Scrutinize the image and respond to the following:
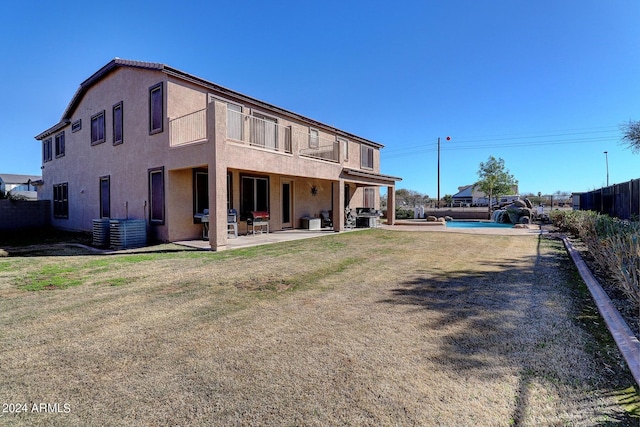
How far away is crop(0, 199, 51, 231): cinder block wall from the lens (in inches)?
661

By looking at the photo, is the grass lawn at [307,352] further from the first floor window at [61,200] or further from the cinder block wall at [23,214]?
the cinder block wall at [23,214]

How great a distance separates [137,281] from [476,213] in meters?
31.0

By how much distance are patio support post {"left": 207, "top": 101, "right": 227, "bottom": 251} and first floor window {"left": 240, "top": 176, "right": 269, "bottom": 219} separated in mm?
3930

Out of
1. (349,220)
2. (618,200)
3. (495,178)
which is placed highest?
(495,178)

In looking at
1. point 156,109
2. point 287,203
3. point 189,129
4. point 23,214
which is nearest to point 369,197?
point 287,203

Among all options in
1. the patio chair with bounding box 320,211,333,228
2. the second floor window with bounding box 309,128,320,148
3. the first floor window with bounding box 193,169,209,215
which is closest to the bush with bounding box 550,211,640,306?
the first floor window with bounding box 193,169,209,215

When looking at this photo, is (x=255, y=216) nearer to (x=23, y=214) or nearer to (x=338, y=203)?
(x=338, y=203)

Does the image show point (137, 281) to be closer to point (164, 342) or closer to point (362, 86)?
point (164, 342)

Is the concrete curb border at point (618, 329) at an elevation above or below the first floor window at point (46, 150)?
below

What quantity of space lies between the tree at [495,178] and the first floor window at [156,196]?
33306 millimetres

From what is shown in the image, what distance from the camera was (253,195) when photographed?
13.6 metres

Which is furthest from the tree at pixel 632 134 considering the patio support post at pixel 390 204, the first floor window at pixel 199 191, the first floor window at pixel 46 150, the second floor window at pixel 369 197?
the first floor window at pixel 46 150

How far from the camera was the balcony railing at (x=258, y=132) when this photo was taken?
37.1 ft

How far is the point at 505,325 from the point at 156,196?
1119cm
